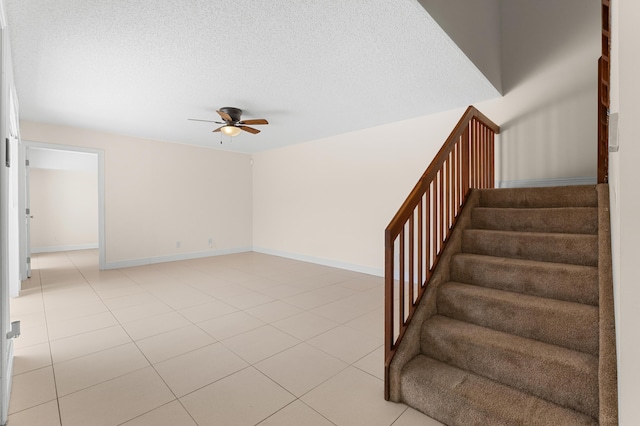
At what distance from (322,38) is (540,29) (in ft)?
9.40

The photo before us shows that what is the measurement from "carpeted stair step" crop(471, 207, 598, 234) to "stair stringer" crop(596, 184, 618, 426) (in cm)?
45

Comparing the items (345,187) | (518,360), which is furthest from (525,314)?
(345,187)

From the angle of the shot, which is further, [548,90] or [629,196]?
[548,90]

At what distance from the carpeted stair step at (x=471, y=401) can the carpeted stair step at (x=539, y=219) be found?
1.43 metres

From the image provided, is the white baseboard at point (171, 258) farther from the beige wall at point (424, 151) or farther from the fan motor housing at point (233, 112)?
the fan motor housing at point (233, 112)

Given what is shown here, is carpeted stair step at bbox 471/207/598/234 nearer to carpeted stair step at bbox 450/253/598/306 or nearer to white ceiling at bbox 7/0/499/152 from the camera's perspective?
carpeted stair step at bbox 450/253/598/306

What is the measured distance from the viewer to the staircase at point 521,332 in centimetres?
141

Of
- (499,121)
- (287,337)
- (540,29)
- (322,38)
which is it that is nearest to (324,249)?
(287,337)

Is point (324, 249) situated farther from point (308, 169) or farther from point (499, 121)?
point (499, 121)

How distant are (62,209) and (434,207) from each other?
9.34 meters

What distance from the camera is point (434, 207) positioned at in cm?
247

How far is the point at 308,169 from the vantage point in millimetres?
5918

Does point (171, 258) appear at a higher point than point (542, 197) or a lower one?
lower

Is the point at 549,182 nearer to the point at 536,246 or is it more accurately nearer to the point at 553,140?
the point at 553,140
